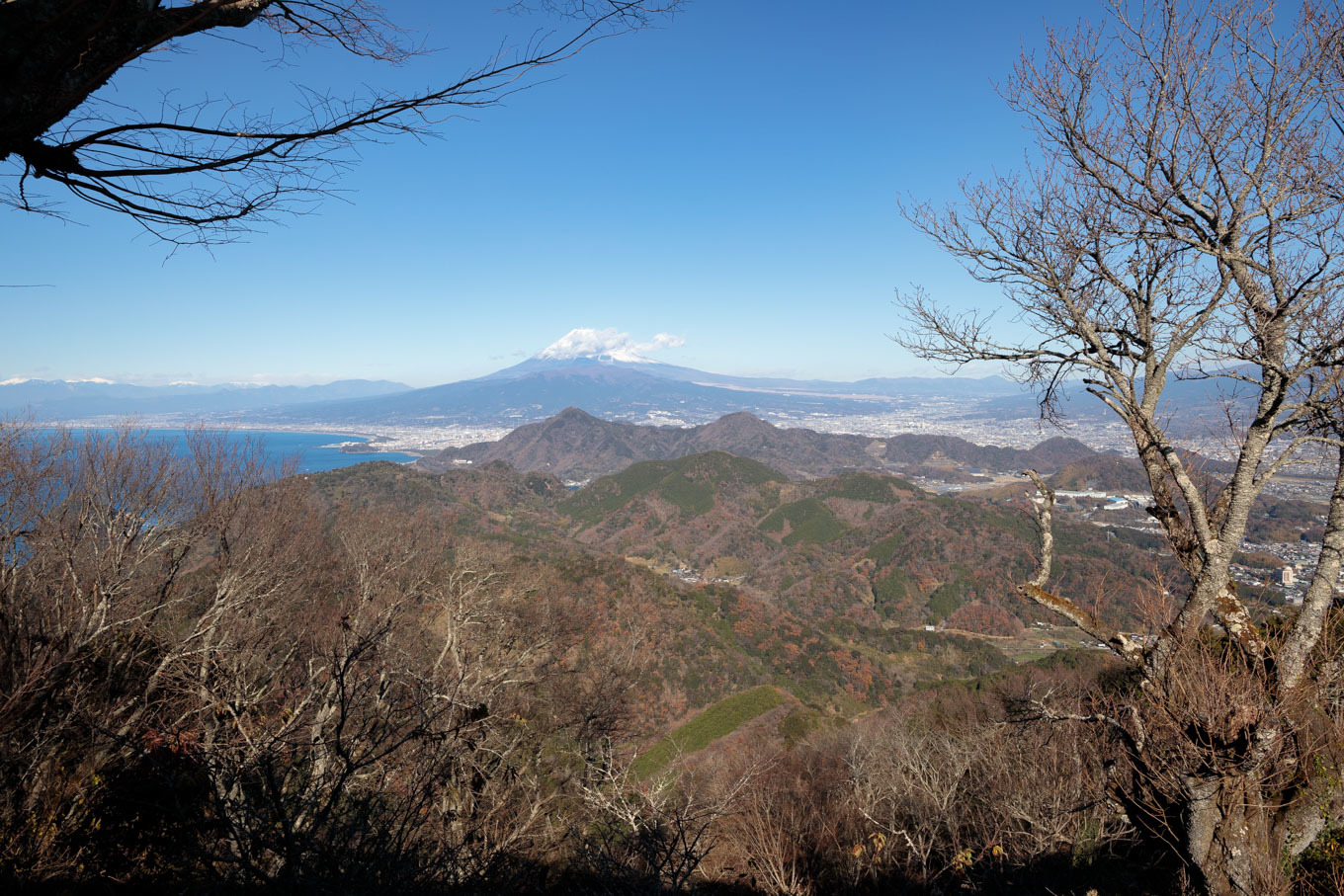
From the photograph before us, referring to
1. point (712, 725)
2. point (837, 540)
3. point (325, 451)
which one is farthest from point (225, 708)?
point (325, 451)

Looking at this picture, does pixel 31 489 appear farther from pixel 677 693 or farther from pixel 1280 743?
pixel 677 693

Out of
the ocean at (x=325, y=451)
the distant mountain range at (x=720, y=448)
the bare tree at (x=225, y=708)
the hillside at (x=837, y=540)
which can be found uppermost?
the bare tree at (x=225, y=708)

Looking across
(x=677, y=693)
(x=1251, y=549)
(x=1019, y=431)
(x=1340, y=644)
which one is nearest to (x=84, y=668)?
(x=1340, y=644)

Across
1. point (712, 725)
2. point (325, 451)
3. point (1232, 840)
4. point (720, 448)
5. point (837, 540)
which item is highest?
point (1232, 840)

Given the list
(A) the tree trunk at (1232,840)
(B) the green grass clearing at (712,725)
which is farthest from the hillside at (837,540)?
(A) the tree trunk at (1232,840)

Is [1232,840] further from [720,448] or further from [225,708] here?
[720,448]

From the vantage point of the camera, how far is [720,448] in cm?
15062

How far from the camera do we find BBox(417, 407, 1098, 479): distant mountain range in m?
148

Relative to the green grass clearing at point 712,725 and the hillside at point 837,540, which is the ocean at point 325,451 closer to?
the hillside at point 837,540

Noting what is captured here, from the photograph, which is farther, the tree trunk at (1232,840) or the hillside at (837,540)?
the hillside at (837,540)

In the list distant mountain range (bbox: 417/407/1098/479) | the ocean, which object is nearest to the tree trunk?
the ocean

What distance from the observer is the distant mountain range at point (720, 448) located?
148 m

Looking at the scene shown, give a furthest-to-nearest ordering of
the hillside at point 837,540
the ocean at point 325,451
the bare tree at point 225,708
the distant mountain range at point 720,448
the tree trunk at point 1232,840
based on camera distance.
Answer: the distant mountain range at point 720,448, the ocean at point 325,451, the hillside at point 837,540, the bare tree at point 225,708, the tree trunk at point 1232,840

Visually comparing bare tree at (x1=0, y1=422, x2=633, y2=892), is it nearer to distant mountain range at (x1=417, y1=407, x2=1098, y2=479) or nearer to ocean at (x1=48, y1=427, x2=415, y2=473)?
ocean at (x1=48, y1=427, x2=415, y2=473)
